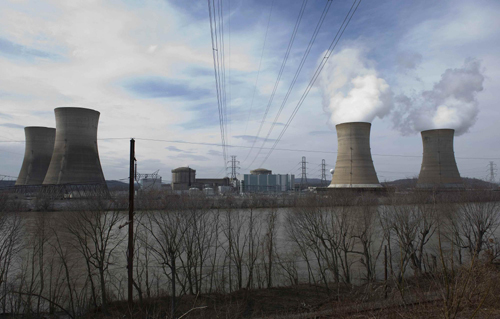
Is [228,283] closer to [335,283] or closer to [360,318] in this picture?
[335,283]

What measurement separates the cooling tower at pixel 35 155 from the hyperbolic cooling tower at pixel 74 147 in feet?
24.9

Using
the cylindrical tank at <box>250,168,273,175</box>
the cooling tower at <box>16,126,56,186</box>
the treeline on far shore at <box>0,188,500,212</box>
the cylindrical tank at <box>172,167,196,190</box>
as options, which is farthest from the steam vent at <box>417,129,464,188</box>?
the cylindrical tank at <box>172,167,196,190</box>

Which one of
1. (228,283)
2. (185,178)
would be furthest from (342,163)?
(185,178)

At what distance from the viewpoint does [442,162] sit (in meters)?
24.7

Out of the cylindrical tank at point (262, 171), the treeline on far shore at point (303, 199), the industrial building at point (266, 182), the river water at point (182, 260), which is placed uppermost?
the cylindrical tank at point (262, 171)

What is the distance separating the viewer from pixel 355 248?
1244 cm

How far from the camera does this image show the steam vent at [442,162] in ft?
80.3

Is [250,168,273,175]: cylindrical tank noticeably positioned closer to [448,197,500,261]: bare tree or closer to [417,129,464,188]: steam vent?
[417,129,464,188]: steam vent

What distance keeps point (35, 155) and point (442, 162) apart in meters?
32.8

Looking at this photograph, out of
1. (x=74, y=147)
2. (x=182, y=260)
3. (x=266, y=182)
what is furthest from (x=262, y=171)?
(x=182, y=260)

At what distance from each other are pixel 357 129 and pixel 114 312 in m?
17.6

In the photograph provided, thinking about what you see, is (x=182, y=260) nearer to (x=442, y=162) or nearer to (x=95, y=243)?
(x=95, y=243)

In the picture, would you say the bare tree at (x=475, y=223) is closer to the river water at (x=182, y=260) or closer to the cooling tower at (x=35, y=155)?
the river water at (x=182, y=260)

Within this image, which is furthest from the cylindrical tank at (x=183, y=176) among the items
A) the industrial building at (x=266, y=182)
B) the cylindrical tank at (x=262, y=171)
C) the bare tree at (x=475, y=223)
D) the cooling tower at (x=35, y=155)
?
the bare tree at (x=475, y=223)
